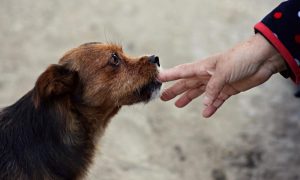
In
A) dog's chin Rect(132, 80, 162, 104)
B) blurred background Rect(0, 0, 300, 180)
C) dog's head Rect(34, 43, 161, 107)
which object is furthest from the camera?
blurred background Rect(0, 0, 300, 180)

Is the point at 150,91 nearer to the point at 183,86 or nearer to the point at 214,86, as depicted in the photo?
the point at 183,86

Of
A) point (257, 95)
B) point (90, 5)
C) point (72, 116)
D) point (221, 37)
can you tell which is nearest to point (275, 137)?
point (257, 95)

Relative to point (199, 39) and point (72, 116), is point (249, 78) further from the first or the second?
point (199, 39)

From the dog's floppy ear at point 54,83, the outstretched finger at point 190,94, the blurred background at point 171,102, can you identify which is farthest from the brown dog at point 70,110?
the blurred background at point 171,102

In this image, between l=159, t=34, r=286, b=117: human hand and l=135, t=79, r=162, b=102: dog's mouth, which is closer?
l=159, t=34, r=286, b=117: human hand

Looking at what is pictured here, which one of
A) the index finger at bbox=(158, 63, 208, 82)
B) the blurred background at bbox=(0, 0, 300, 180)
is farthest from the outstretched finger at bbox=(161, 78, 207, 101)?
the blurred background at bbox=(0, 0, 300, 180)

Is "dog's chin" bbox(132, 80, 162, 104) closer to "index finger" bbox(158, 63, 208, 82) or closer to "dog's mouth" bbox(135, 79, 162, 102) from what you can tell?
"dog's mouth" bbox(135, 79, 162, 102)

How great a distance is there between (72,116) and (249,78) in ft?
3.24

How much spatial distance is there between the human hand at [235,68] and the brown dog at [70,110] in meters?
0.22

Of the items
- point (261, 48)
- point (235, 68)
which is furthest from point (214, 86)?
point (261, 48)

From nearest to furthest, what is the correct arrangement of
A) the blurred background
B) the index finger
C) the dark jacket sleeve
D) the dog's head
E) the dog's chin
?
the dark jacket sleeve, the index finger, the dog's head, the dog's chin, the blurred background

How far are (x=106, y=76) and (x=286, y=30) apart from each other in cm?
103

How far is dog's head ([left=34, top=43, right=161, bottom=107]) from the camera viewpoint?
2.93m

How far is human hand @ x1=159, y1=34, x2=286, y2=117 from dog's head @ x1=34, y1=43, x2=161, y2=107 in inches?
5.6
